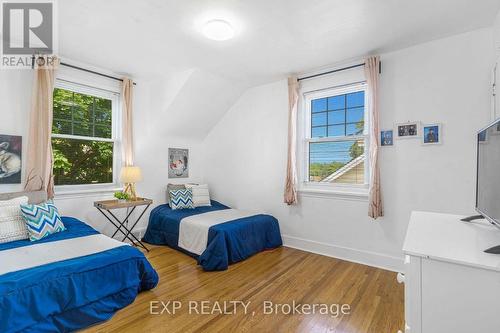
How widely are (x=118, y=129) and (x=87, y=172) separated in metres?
0.78

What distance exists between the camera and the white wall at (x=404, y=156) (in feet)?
8.28

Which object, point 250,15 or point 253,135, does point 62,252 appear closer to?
point 250,15

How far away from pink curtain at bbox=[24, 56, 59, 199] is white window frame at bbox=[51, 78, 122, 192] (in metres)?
0.27

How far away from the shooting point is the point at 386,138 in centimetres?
300

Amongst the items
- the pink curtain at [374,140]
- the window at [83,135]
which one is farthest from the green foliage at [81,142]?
the pink curtain at [374,140]

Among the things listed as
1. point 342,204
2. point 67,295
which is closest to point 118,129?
point 67,295

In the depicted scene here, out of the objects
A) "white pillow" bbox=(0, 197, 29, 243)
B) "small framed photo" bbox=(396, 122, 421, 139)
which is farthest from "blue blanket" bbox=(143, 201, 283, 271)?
"small framed photo" bbox=(396, 122, 421, 139)

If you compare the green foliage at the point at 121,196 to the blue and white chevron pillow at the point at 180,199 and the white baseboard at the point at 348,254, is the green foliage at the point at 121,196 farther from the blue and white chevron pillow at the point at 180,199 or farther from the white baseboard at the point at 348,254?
the white baseboard at the point at 348,254

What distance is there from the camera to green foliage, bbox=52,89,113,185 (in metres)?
3.28

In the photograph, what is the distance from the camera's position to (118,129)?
3.88m

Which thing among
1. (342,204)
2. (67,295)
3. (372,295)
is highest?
(342,204)

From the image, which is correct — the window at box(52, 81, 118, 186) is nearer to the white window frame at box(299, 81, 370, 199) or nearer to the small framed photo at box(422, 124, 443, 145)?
the white window frame at box(299, 81, 370, 199)

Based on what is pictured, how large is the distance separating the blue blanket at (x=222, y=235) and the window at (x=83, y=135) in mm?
1008

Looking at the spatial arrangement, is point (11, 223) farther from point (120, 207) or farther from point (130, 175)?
point (130, 175)
